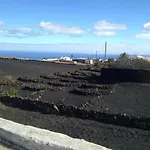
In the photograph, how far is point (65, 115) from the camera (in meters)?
10.7

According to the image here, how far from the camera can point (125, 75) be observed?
63.7 ft

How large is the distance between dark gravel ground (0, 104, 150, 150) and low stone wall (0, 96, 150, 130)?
31 centimetres

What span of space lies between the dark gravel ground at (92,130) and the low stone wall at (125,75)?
934 cm

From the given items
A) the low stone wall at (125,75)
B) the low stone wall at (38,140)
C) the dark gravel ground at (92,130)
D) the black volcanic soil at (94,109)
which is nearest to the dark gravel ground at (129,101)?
the black volcanic soil at (94,109)

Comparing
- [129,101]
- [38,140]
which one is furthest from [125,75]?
[38,140]

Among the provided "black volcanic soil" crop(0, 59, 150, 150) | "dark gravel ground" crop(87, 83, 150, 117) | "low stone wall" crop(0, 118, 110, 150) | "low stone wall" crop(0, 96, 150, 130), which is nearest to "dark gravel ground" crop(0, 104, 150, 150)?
"black volcanic soil" crop(0, 59, 150, 150)

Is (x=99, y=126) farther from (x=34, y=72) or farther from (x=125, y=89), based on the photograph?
(x=34, y=72)

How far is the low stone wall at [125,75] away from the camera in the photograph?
61.1ft

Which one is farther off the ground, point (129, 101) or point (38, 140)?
point (38, 140)

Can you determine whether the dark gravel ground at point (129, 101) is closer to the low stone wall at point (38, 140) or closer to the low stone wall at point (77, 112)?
the low stone wall at point (77, 112)

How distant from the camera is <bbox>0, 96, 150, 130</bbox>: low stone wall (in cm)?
937

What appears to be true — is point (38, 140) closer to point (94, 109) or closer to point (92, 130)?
point (92, 130)

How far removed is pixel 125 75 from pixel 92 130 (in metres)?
11.2

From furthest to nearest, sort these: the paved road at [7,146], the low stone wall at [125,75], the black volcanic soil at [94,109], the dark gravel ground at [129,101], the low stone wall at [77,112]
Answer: the low stone wall at [125,75]
the dark gravel ground at [129,101]
the low stone wall at [77,112]
the black volcanic soil at [94,109]
the paved road at [7,146]
